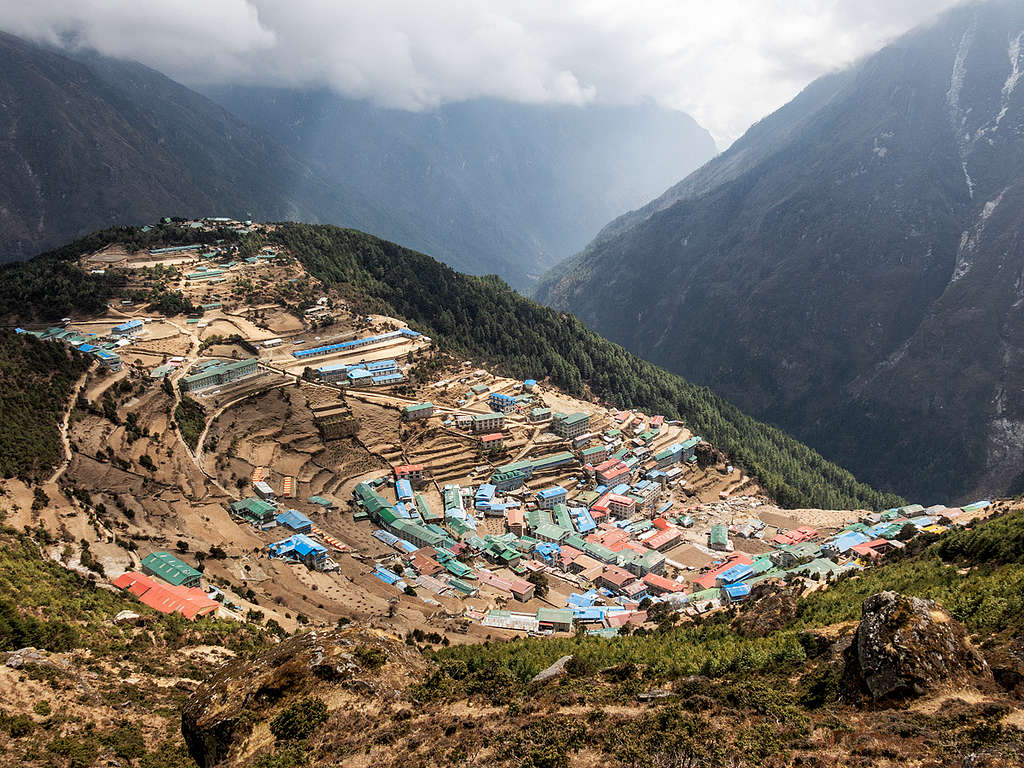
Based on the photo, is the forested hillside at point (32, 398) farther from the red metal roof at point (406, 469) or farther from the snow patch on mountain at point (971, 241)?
the snow patch on mountain at point (971, 241)

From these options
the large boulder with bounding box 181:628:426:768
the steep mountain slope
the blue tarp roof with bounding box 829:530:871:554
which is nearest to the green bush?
the large boulder with bounding box 181:628:426:768

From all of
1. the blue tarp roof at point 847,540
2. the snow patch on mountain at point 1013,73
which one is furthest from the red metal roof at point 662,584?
the snow patch on mountain at point 1013,73

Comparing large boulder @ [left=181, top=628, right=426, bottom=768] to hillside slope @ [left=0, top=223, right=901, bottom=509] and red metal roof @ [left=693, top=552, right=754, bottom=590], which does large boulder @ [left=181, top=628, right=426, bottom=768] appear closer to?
red metal roof @ [left=693, top=552, right=754, bottom=590]

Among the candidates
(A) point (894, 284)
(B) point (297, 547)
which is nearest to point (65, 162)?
(B) point (297, 547)

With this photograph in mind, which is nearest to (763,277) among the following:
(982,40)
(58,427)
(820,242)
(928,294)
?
(820,242)

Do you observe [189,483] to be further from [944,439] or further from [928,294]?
[928,294]

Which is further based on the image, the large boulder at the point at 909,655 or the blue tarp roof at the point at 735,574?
the blue tarp roof at the point at 735,574
